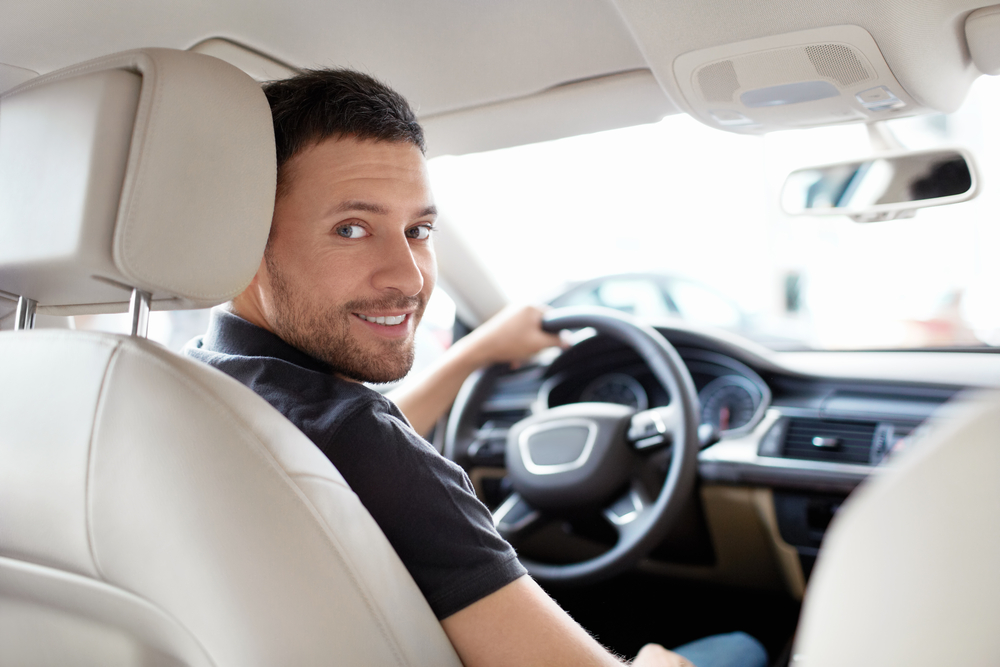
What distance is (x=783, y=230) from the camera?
8.32m

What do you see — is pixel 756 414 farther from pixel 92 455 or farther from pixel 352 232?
pixel 92 455

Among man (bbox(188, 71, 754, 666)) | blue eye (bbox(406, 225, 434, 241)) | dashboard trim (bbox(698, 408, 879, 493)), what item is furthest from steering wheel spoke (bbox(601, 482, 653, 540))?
blue eye (bbox(406, 225, 434, 241))

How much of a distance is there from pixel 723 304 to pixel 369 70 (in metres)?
1.93

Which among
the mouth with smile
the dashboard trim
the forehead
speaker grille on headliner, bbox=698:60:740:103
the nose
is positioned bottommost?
the dashboard trim

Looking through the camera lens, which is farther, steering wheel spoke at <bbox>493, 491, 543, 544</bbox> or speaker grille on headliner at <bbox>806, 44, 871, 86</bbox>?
steering wheel spoke at <bbox>493, 491, 543, 544</bbox>

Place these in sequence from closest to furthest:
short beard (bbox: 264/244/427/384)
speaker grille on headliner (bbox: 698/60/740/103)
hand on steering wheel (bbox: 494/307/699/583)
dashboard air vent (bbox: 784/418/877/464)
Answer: short beard (bbox: 264/244/427/384), speaker grille on headliner (bbox: 698/60/740/103), hand on steering wheel (bbox: 494/307/699/583), dashboard air vent (bbox: 784/418/877/464)

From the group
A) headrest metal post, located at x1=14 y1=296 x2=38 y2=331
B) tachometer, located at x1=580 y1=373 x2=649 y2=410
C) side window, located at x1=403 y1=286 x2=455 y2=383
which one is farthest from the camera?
side window, located at x1=403 y1=286 x2=455 y2=383

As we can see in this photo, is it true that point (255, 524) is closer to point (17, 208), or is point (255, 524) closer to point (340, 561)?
point (340, 561)

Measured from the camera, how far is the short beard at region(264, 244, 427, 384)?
4.44 ft

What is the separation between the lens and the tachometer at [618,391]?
107 inches

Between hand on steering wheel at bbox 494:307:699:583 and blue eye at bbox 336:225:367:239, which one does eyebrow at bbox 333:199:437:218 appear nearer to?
blue eye at bbox 336:225:367:239

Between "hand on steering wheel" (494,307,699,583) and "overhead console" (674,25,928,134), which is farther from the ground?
"overhead console" (674,25,928,134)

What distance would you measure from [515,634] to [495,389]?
72.4 inches

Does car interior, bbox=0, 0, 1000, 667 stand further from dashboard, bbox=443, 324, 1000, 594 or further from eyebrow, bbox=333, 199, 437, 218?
eyebrow, bbox=333, 199, 437, 218
